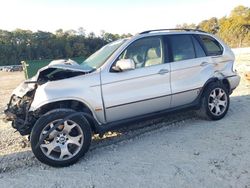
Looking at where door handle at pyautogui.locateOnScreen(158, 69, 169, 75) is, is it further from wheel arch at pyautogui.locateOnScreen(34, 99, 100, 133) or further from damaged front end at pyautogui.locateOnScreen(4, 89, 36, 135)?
damaged front end at pyautogui.locateOnScreen(4, 89, 36, 135)

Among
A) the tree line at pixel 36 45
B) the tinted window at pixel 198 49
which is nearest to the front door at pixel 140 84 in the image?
the tinted window at pixel 198 49

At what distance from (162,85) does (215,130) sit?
125 cm

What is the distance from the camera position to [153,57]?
15.8 ft

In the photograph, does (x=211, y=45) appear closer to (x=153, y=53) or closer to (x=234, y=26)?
(x=153, y=53)

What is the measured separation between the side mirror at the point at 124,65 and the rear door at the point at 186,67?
0.92 metres

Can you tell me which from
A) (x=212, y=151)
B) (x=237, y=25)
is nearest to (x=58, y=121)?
(x=212, y=151)

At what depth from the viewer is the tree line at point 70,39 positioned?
45.9 metres

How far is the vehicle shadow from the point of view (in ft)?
13.5

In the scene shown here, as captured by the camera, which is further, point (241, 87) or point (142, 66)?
point (241, 87)

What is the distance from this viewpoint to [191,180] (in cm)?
335

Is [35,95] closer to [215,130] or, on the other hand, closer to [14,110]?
[14,110]

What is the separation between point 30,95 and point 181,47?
9.03 ft

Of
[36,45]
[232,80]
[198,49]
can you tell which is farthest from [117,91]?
[36,45]

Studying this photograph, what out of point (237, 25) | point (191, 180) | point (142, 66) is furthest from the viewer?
point (237, 25)
